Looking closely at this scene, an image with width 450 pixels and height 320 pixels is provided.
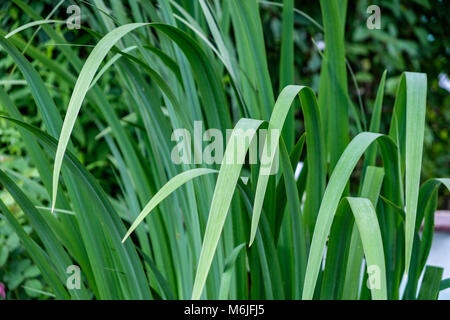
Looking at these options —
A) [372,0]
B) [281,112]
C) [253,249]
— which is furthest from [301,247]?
[372,0]
